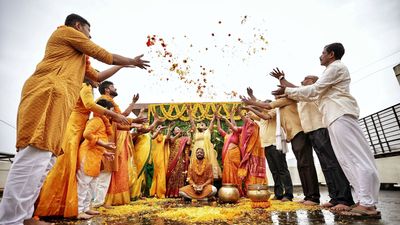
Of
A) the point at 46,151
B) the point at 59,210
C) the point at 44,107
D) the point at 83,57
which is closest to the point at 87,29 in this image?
the point at 83,57

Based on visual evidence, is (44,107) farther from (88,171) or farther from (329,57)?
(329,57)

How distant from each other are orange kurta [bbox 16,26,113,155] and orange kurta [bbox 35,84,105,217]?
1.11 m

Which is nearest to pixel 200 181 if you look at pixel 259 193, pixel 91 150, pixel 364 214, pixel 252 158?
pixel 252 158

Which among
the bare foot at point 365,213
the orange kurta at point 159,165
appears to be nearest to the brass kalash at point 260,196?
the bare foot at point 365,213

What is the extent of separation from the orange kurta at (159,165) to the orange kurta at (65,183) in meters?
4.01

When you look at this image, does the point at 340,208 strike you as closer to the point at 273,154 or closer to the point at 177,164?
the point at 273,154

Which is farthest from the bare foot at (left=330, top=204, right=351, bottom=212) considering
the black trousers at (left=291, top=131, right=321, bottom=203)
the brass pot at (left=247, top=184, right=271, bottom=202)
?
the brass pot at (left=247, top=184, right=271, bottom=202)

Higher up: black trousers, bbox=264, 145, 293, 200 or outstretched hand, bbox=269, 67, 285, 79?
outstretched hand, bbox=269, 67, 285, 79

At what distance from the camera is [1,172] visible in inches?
426

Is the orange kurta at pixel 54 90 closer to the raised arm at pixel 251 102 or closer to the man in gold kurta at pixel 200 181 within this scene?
the raised arm at pixel 251 102

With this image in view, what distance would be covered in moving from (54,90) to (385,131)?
9.48 m

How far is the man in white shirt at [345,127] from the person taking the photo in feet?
9.05

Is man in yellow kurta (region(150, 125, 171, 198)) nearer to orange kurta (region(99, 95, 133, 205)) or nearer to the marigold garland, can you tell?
the marigold garland

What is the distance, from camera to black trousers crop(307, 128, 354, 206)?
11.1 ft
